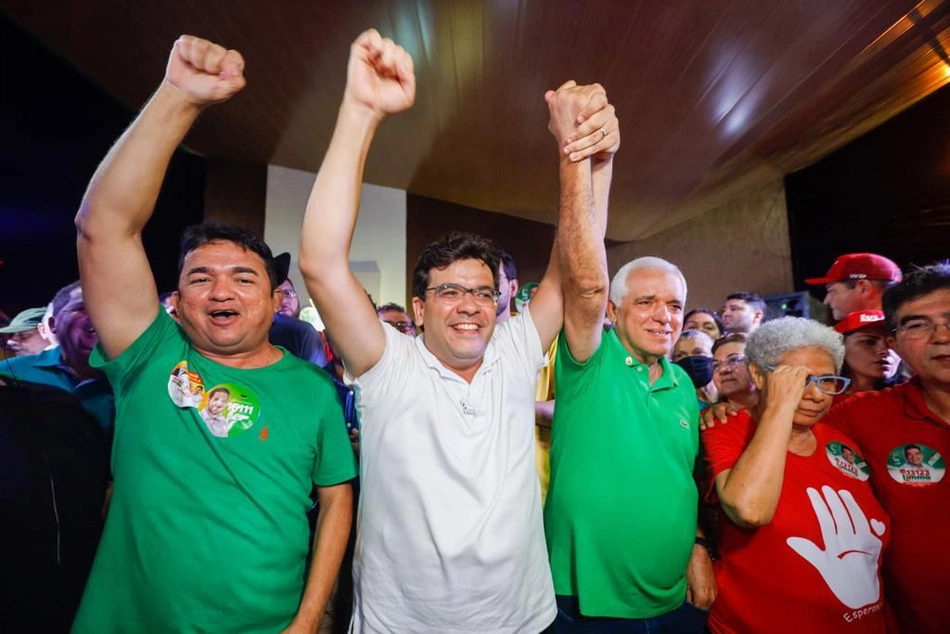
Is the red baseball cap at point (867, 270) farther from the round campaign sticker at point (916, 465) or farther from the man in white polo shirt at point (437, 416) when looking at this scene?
the man in white polo shirt at point (437, 416)

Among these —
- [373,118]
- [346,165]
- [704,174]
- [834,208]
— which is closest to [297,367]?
[346,165]

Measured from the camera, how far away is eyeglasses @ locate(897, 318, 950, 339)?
1.66m

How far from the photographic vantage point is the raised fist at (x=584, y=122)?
1312 mm

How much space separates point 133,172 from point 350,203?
0.51m

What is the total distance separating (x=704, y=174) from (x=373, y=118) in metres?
5.92

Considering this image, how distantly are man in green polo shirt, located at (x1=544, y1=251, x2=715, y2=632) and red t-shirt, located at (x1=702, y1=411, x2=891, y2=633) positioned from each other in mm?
93

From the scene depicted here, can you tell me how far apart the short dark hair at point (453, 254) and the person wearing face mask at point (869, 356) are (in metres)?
2.13

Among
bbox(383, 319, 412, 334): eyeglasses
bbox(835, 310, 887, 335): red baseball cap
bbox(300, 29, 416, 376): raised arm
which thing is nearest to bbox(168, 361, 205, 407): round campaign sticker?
bbox(300, 29, 416, 376): raised arm

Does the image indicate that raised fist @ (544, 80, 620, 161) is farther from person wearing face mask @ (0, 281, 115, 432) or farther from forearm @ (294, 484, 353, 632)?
person wearing face mask @ (0, 281, 115, 432)

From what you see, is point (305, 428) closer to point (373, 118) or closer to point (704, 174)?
point (373, 118)

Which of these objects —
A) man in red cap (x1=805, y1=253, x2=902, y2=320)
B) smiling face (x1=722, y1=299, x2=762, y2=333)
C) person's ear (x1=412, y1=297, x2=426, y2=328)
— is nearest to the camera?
person's ear (x1=412, y1=297, x2=426, y2=328)

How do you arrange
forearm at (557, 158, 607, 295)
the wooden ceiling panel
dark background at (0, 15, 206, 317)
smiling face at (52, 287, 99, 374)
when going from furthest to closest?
dark background at (0, 15, 206, 317), the wooden ceiling panel, smiling face at (52, 287, 99, 374), forearm at (557, 158, 607, 295)

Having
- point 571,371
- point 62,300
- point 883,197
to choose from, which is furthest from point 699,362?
point 883,197

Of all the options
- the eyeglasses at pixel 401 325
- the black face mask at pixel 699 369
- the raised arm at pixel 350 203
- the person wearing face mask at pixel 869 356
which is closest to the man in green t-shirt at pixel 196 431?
the raised arm at pixel 350 203
